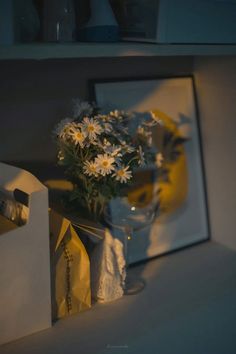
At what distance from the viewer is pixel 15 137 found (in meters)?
1.05

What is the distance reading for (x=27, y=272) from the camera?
0.84 meters

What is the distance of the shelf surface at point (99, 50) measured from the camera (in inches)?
30.4

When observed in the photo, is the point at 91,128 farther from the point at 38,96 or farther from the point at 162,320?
the point at 162,320

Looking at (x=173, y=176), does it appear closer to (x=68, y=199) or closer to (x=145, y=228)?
(x=145, y=228)

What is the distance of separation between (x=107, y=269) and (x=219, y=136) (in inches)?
21.9

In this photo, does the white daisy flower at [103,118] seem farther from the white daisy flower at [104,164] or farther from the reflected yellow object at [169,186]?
the reflected yellow object at [169,186]

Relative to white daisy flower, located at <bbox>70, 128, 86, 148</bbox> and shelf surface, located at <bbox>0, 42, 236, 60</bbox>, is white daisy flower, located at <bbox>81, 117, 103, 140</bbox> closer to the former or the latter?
white daisy flower, located at <bbox>70, 128, 86, 148</bbox>

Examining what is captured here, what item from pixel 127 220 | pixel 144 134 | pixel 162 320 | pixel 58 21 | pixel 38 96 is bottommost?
pixel 162 320

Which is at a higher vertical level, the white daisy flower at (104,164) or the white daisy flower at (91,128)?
the white daisy flower at (91,128)

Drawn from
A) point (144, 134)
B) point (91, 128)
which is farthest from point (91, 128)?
point (144, 134)

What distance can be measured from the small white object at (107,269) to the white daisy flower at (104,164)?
6.6 inches

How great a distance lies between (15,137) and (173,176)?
0.50 m

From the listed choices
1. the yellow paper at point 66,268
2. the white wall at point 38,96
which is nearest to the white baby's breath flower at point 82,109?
the white wall at point 38,96

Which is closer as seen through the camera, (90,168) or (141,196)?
(90,168)
